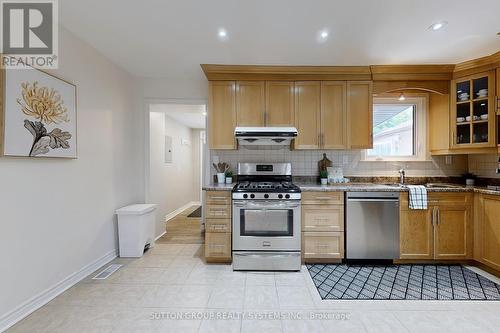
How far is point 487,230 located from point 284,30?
3166mm

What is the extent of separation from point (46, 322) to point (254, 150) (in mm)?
2786

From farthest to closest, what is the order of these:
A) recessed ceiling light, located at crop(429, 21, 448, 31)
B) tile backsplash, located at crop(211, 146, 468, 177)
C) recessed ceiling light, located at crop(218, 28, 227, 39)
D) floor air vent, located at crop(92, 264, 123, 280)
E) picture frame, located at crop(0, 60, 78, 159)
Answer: tile backsplash, located at crop(211, 146, 468, 177), floor air vent, located at crop(92, 264, 123, 280), recessed ceiling light, located at crop(218, 28, 227, 39), recessed ceiling light, located at crop(429, 21, 448, 31), picture frame, located at crop(0, 60, 78, 159)

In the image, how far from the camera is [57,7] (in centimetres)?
198

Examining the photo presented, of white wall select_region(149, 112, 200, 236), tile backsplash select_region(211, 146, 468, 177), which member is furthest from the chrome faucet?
white wall select_region(149, 112, 200, 236)

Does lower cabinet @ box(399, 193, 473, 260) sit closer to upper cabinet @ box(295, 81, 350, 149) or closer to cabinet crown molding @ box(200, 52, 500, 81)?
upper cabinet @ box(295, 81, 350, 149)

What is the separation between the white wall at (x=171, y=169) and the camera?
3919 mm

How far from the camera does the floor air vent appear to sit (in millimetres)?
2533

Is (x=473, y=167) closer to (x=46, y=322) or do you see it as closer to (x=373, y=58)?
(x=373, y=58)

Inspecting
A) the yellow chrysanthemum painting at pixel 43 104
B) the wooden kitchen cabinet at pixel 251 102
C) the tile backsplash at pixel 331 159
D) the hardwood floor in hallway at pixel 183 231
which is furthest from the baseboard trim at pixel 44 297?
the wooden kitchen cabinet at pixel 251 102

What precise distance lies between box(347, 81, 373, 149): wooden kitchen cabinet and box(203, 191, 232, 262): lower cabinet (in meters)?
1.87

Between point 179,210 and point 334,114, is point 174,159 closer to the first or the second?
point 179,210

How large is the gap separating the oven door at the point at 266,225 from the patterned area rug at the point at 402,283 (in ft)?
1.62

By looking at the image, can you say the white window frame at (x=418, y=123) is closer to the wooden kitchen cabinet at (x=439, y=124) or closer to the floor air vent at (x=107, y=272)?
the wooden kitchen cabinet at (x=439, y=124)

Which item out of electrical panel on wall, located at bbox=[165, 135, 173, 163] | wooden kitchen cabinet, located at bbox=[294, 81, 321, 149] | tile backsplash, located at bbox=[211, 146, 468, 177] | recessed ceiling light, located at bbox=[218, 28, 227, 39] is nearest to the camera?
recessed ceiling light, located at bbox=[218, 28, 227, 39]
